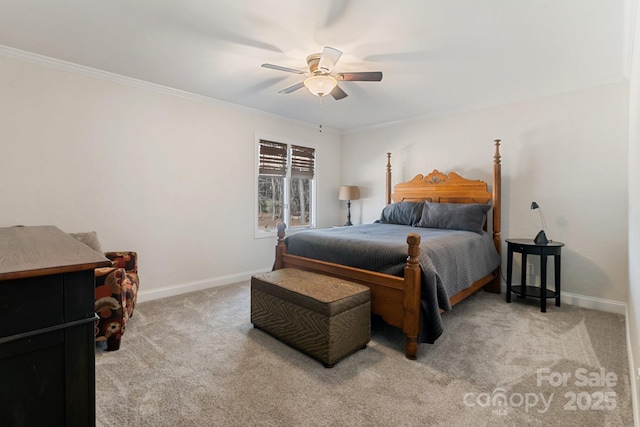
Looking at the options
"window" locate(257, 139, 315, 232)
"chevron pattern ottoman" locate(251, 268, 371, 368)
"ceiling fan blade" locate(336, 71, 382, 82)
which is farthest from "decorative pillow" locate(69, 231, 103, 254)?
"ceiling fan blade" locate(336, 71, 382, 82)

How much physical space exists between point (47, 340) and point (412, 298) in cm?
196

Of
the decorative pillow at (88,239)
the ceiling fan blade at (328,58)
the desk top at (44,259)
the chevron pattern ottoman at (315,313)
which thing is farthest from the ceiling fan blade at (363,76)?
the decorative pillow at (88,239)

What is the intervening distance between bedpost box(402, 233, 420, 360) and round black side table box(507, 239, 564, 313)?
5.68 feet

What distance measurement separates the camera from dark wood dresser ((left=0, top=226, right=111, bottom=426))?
818mm

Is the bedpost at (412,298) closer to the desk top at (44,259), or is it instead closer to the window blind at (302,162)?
the desk top at (44,259)

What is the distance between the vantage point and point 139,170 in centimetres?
337

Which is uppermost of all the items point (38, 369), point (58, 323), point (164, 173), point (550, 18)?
point (550, 18)

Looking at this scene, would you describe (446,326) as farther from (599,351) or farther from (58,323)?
(58,323)

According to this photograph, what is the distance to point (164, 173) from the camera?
3.55 meters

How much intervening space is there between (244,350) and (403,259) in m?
1.39

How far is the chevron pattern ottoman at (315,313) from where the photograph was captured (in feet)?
6.86

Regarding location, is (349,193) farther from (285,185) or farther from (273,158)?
(273,158)

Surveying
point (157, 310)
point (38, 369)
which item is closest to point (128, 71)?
point (157, 310)

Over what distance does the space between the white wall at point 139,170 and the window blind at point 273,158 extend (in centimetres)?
17
